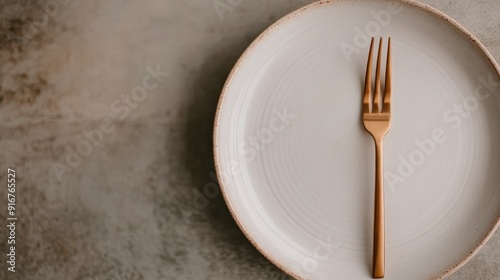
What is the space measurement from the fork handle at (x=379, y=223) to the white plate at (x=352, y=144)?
0.04ft

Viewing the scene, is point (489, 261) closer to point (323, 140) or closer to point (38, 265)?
point (323, 140)

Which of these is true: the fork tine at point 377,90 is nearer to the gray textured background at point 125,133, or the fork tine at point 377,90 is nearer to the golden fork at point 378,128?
the golden fork at point 378,128

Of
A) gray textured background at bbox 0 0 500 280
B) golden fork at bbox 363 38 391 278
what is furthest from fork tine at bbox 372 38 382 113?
gray textured background at bbox 0 0 500 280

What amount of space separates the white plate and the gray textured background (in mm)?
58

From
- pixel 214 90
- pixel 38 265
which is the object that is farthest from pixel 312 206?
pixel 38 265

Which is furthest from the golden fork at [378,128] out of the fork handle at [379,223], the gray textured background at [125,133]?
the gray textured background at [125,133]

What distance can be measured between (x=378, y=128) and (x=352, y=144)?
3 centimetres

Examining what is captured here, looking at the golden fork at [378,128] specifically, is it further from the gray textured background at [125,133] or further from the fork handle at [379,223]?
the gray textured background at [125,133]

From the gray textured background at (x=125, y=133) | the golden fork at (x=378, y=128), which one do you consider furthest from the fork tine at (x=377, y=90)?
the gray textured background at (x=125, y=133)

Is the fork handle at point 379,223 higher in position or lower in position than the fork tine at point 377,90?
lower

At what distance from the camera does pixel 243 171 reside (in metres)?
0.53

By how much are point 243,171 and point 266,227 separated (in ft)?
0.20

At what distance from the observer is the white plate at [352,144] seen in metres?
0.51

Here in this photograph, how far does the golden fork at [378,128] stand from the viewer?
50cm
